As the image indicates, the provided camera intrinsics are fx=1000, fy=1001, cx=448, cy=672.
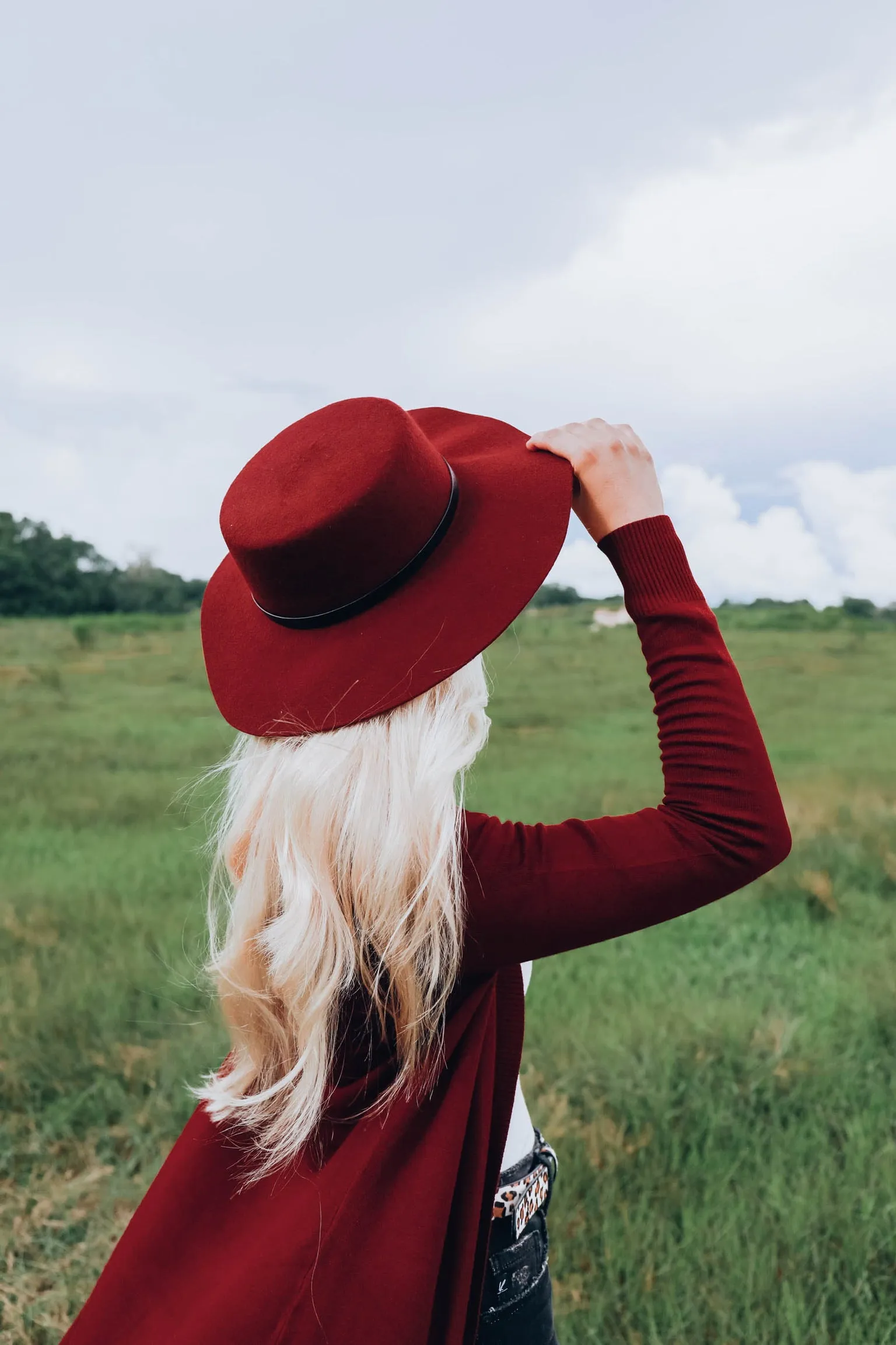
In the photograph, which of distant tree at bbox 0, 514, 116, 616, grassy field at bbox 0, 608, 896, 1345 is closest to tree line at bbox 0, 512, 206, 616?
distant tree at bbox 0, 514, 116, 616

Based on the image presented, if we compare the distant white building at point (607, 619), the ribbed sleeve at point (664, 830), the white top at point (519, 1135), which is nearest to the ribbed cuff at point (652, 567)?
the ribbed sleeve at point (664, 830)

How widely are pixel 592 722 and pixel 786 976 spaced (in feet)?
23.6

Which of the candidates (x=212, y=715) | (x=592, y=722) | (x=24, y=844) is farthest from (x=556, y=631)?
(x=24, y=844)

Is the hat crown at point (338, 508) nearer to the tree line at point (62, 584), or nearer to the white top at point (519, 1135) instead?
the white top at point (519, 1135)

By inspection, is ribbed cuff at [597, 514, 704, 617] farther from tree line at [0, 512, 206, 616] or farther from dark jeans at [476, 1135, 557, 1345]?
tree line at [0, 512, 206, 616]

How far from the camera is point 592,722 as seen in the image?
11.3m

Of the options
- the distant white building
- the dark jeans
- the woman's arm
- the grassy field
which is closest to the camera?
the woman's arm

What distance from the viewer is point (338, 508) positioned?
110 cm

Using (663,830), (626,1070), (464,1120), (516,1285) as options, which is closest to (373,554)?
(663,830)

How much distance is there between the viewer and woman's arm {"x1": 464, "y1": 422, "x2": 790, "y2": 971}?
3.47 ft

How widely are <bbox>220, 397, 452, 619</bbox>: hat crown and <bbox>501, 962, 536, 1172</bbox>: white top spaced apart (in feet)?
1.95

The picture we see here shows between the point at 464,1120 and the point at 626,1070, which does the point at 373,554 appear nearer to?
the point at 464,1120

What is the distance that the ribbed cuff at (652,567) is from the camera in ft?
3.62

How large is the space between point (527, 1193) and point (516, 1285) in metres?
0.12
